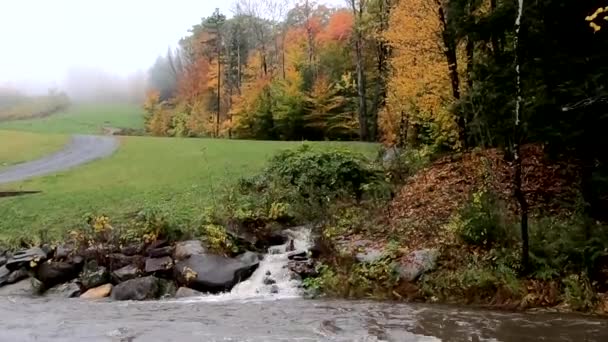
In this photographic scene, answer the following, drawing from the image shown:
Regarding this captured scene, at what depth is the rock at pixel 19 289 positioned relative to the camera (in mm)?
12094

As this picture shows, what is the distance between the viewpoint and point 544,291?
29.6 feet

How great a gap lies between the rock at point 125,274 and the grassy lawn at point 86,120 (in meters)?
54.9

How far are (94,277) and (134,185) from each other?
8548 mm

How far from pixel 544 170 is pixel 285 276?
6217mm

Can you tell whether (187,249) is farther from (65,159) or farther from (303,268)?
(65,159)

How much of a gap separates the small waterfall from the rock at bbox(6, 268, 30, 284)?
4.11 metres

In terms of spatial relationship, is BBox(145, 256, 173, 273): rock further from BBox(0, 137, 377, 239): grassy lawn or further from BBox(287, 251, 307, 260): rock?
BBox(0, 137, 377, 239): grassy lawn

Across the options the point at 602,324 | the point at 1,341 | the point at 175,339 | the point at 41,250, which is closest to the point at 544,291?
the point at 602,324

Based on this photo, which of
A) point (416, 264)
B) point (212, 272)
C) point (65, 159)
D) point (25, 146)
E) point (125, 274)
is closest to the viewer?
point (416, 264)

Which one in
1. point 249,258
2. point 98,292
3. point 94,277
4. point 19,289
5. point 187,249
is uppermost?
point 187,249

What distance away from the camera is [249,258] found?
1245 centimetres

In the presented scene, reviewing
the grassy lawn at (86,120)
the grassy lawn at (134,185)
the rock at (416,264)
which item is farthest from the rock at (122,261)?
the grassy lawn at (86,120)

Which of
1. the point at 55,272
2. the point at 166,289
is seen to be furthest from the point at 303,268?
the point at 55,272

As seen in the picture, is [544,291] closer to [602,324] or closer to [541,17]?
[602,324]
